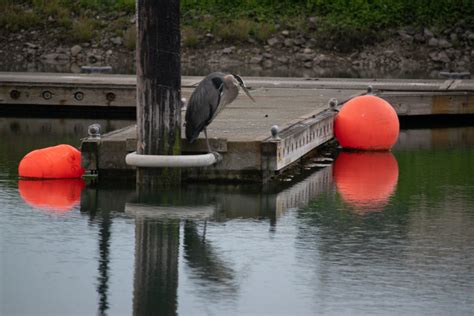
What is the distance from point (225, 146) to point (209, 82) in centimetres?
79

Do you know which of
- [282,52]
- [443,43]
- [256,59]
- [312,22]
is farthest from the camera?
[312,22]

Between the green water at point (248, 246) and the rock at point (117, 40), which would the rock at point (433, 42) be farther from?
the green water at point (248, 246)

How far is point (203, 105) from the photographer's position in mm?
16453

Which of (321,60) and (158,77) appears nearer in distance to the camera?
(158,77)

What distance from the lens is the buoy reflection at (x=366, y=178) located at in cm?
1630

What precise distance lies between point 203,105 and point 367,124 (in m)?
4.22

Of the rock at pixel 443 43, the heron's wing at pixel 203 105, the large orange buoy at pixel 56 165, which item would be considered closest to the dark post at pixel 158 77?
the heron's wing at pixel 203 105

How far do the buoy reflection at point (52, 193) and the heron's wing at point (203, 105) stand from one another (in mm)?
1472

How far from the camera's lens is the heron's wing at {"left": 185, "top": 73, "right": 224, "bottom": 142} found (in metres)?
16.2

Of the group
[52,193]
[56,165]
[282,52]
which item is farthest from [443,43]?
[52,193]

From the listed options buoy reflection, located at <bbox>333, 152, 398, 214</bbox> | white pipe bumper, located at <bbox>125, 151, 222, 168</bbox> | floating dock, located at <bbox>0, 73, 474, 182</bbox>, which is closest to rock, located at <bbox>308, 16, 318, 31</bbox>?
floating dock, located at <bbox>0, 73, 474, 182</bbox>

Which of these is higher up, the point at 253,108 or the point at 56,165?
the point at 253,108

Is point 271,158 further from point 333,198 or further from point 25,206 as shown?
point 25,206

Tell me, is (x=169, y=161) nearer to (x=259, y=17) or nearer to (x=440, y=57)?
(x=440, y=57)
